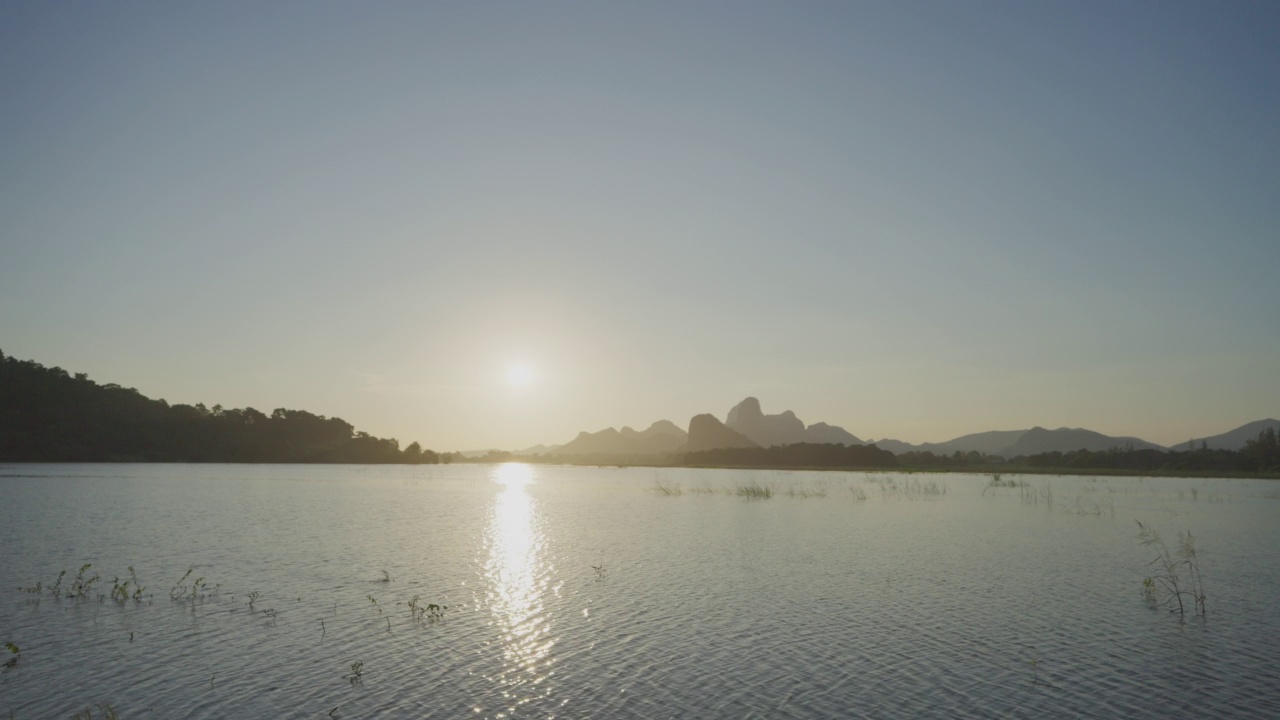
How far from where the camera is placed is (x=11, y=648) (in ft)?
51.6

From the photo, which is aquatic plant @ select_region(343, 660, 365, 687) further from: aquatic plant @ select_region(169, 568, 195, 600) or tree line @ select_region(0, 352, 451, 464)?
tree line @ select_region(0, 352, 451, 464)

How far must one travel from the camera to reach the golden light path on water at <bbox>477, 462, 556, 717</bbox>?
15344 millimetres

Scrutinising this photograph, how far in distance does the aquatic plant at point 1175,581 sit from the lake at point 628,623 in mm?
570

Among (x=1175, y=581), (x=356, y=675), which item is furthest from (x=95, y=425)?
(x=1175, y=581)

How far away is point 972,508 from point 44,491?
86933 millimetres

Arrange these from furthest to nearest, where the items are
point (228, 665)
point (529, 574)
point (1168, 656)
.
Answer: point (529, 574)
point (1168, 656)
point (228, 665)

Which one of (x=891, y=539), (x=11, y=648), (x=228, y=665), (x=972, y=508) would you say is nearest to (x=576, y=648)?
(x=228, y=665)

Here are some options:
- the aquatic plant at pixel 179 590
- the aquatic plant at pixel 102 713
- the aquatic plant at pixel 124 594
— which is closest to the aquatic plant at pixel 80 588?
the aquatic plant at pixel 124 594

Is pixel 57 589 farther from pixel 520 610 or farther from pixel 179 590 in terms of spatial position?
pixel 520 610

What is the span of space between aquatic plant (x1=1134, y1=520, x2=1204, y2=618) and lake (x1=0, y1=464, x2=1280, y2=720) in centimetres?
57

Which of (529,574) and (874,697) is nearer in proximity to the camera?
(874,697)

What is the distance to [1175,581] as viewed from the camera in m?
24.8

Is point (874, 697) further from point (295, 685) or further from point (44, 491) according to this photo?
point (44, 491)

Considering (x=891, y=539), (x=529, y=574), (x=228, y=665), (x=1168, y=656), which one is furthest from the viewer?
(x=891, y=539)
